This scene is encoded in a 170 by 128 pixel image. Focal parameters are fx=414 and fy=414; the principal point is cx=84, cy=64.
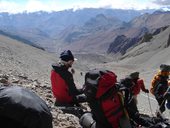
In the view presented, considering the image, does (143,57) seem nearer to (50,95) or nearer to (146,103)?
(146,103)

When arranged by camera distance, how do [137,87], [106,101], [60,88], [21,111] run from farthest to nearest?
[137,87] < [60,88] < [106,101] < [21,111]

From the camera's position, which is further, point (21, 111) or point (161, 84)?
point (161, 84)

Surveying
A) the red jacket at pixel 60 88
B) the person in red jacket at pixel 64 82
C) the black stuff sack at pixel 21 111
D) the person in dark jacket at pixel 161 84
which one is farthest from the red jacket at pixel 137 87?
the black stuff sack at pixel 21 111

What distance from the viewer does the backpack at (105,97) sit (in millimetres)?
6176

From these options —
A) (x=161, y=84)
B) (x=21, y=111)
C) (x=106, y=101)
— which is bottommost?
(x=161, y=84)

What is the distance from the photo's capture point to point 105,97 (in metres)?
6.25

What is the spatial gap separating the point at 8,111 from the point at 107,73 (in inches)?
120

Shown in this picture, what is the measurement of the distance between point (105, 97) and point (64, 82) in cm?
309

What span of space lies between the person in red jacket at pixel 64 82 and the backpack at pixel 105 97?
2.77 m

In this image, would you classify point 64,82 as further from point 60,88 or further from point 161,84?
point 161,84

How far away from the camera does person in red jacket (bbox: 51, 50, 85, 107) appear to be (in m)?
9.17

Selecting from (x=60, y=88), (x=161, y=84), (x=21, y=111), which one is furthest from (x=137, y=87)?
(x=21, y=111)

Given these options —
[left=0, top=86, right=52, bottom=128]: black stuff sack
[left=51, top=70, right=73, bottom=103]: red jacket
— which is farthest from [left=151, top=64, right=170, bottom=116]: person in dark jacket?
[left=0, top=86, right=52, bottom=128]: black stuff sack

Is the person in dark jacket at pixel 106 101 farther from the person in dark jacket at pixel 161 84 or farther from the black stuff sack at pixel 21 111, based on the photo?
the person in dark jacket at pixel 161 84
